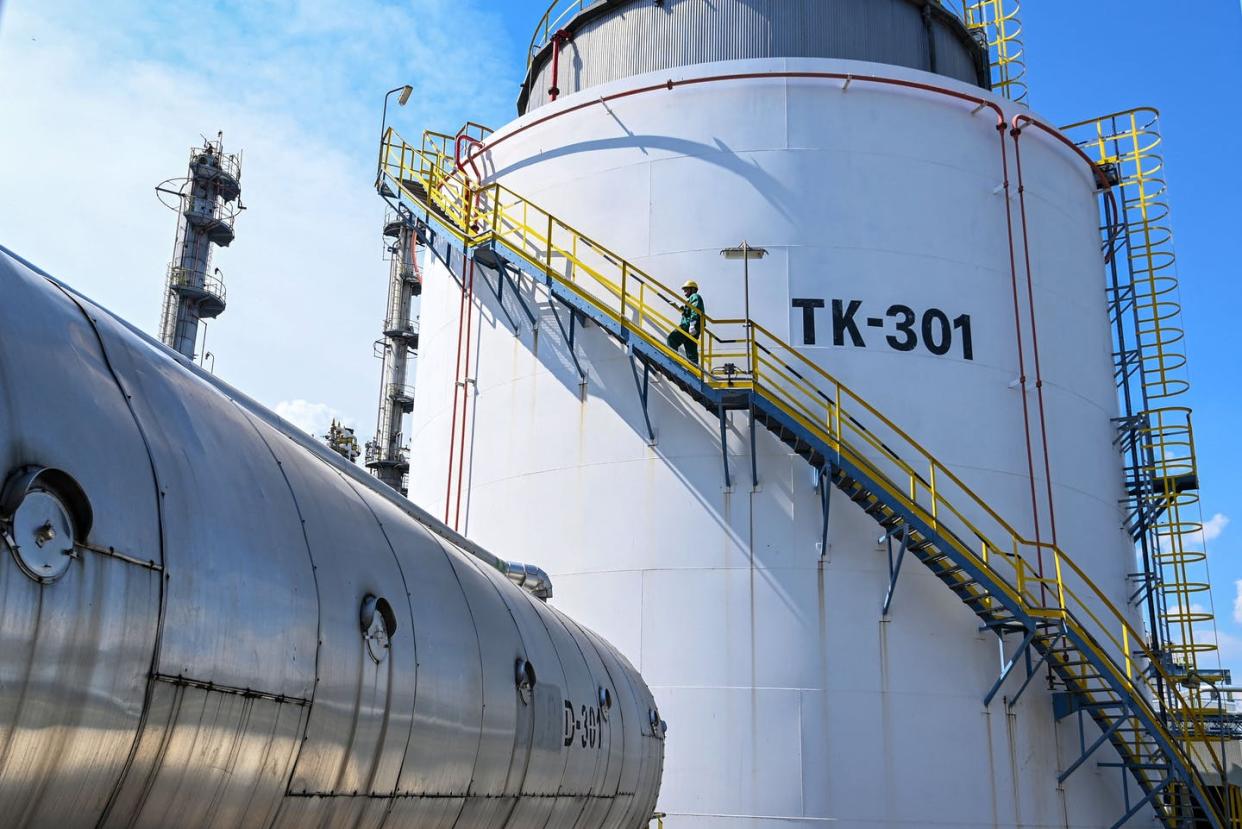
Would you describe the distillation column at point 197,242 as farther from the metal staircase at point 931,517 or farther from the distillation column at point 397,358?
the metal staircase at point 931,517

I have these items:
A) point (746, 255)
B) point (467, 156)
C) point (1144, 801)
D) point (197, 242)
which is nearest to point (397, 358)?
point (197, 242)

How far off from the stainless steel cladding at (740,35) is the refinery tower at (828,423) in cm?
6

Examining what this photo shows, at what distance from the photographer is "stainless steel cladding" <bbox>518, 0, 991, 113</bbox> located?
18547 mm

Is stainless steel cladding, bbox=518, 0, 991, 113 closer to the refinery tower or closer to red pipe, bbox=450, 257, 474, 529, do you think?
the refinery tower

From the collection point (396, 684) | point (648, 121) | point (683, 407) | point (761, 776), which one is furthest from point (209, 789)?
point (648, 121)

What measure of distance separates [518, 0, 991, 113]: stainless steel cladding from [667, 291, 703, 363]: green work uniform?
4867mm

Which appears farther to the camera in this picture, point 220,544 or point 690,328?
point 690,328

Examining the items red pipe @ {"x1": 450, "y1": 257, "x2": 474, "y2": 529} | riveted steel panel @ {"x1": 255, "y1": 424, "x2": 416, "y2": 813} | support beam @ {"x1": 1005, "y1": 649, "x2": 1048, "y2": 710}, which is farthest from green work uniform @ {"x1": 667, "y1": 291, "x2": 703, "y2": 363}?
riveted steel panel @ {"x1": 255, "y1": 424, "x2": 416, "y2": 813}

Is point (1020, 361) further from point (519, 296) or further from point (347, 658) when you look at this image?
point (347, 658)

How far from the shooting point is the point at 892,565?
15180 mm

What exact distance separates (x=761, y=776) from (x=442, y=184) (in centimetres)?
1130

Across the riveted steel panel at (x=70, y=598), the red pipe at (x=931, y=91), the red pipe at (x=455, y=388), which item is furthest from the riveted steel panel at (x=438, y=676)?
the red pipe at (x=931, y=91)

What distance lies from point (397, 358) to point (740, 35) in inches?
1074

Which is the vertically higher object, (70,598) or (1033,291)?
(1033,291)
